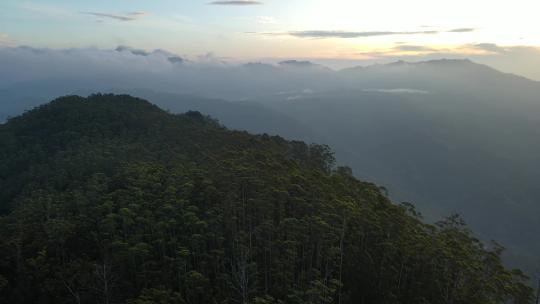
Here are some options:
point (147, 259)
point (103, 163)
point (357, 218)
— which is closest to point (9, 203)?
point (103, 163)

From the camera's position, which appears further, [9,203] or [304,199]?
[9,203]

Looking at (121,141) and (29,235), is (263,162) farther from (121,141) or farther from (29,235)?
(121,141)

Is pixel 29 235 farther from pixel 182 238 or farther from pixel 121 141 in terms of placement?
pixel 121 141

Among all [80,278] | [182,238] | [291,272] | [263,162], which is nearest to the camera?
[80,278]

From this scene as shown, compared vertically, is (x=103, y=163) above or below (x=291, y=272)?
above

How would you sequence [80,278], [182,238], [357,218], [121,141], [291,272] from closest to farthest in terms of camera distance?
[80,278]
[291,272]
[182,238]
[357,218]
[121,141]

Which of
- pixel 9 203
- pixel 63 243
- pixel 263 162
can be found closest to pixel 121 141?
pixel 9 203
